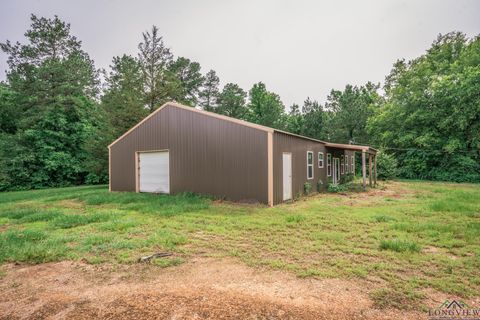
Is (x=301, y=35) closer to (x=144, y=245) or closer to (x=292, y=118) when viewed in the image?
(x=144, y=245)

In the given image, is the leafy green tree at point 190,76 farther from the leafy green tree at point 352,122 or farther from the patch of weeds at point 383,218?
the patch of weeds at point 383,218

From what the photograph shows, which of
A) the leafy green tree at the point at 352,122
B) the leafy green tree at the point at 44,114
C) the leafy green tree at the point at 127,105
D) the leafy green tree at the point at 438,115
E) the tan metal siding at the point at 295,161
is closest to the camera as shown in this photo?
the tan metal siding at the point at 295,161

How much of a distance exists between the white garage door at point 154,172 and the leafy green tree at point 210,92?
21790 millimetres

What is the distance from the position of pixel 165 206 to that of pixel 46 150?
1877 centimetres

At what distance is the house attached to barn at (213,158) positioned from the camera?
8812mm

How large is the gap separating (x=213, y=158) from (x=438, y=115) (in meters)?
20.2

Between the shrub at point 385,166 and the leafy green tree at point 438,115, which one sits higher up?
the leafy green tree at point 438,115

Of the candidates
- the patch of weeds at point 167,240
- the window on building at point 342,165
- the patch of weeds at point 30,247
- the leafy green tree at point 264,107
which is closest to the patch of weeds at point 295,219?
the patch of weeds at point 167,240

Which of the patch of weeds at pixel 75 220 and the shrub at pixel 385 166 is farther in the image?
the shrub at pixel 385 166

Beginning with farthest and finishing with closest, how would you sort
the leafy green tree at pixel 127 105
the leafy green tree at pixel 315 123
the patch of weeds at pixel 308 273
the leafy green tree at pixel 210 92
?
the leafy green tree at pixel 210 92 < the leafy green tree at pixel 315 123 < the leafy green tree at pixel 127 105 < the patch of weeds at pixel 308 273

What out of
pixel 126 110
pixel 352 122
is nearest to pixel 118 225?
pixel 126 110

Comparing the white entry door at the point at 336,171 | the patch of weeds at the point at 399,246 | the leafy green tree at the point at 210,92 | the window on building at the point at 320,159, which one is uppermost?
the leafy green tree at the point at 210,92

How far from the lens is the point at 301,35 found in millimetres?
13969

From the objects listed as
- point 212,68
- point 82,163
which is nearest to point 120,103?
point 82,163
